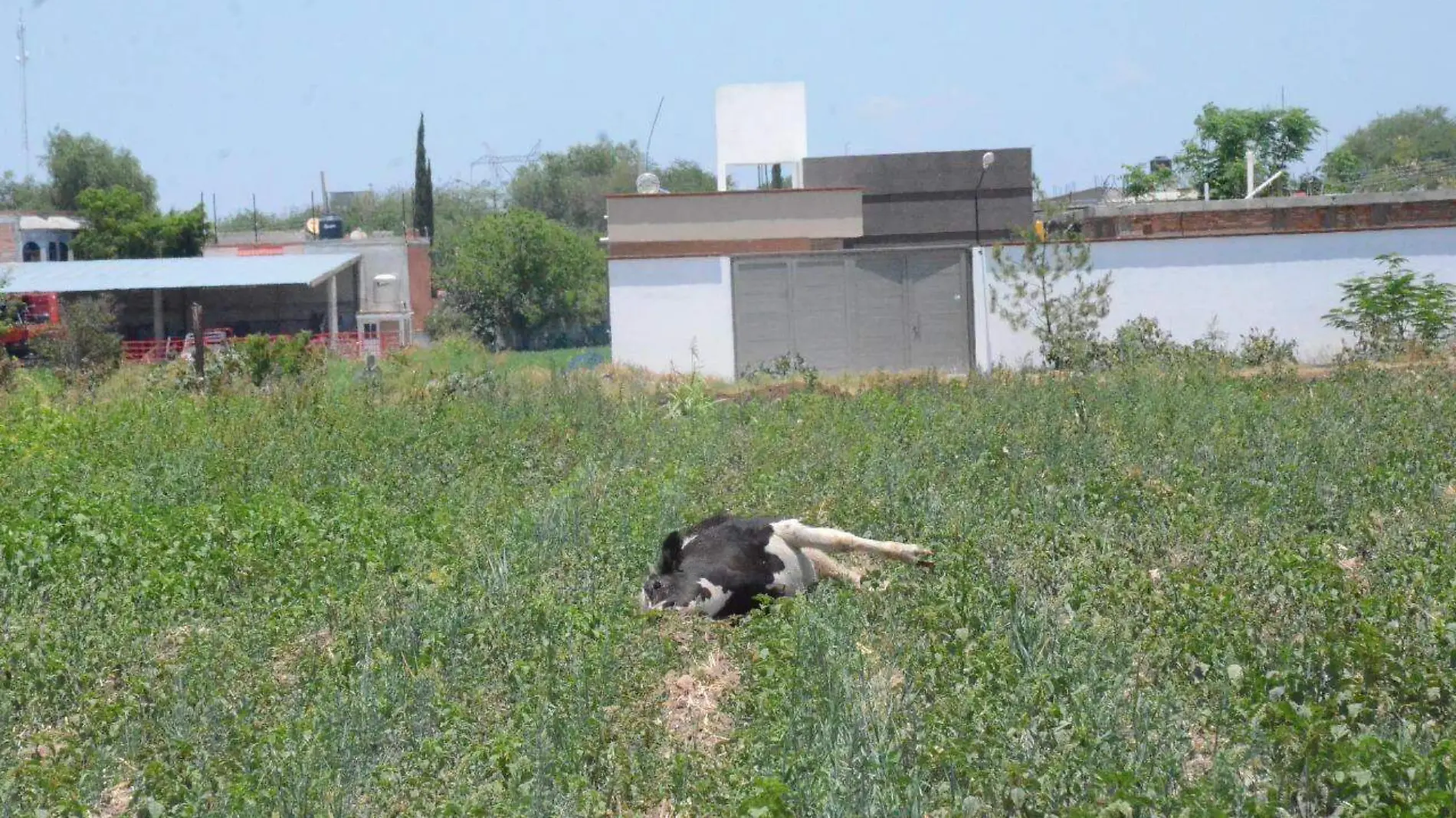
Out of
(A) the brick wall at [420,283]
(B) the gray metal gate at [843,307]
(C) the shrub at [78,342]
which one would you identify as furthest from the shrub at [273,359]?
(A) the brick wall at [420,283]

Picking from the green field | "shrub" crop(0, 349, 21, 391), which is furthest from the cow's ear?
"shrub" crop(0, 349, 21, 391)

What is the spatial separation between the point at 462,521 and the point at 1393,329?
19640 mm

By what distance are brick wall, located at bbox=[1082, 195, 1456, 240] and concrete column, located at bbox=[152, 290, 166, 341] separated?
27628 mm

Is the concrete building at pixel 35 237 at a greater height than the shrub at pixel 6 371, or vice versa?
the concrete building at pixel 35 237

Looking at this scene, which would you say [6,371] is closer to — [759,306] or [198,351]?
[198,351]

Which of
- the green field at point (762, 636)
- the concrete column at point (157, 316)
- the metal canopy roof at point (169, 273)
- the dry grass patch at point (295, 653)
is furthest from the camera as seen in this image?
the concrete column at point (157, 316)

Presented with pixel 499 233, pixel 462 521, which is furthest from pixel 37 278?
pixel 462 521

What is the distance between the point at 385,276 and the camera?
181 feet

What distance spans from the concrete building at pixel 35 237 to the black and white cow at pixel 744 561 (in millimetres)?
57673

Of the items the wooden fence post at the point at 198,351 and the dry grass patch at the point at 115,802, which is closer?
the dry grass patch at the point at 115,802

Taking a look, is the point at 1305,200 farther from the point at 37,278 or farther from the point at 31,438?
the point at 37,278

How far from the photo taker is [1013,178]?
41.7m

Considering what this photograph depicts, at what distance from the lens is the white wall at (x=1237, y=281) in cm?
2756

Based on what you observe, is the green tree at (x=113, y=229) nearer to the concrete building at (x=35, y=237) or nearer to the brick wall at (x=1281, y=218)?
the concrete building at (x=35, y=237)
